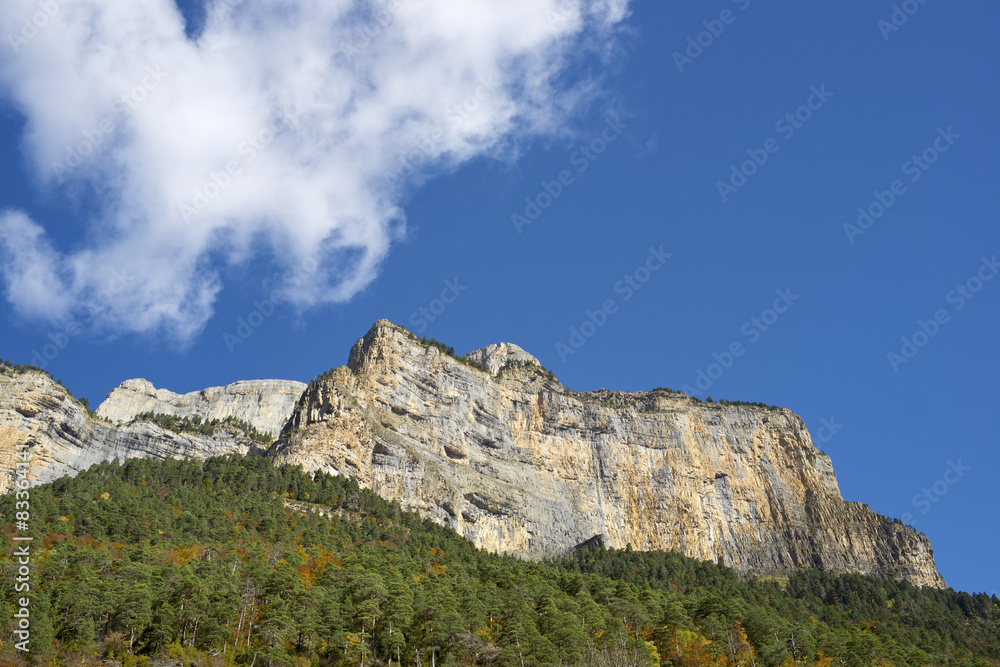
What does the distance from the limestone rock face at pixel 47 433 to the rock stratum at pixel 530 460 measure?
0.29m

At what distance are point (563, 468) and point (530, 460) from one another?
8.85 m

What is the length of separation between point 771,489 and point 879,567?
28.5m

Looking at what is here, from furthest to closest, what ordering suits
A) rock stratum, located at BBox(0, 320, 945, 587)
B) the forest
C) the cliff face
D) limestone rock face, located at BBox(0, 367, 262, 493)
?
the cliff face → rock stratum, located at BBox(0, 320, 945, 587) → limestone rock face, located at BBox(0, 367, 262, 493) → the forest

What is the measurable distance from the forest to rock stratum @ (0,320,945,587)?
18.5 meters

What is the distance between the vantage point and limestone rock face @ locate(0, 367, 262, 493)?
138375 mm

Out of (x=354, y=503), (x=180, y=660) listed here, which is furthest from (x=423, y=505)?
(x=180, y=660)

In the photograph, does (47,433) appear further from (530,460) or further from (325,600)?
(325,600)

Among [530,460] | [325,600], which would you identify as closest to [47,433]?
[530,460]

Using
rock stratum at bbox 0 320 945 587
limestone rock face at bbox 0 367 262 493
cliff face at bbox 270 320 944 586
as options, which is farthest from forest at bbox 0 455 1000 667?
limestone rock face at bbox 0 367 262 493

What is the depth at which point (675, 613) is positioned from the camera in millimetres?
85875

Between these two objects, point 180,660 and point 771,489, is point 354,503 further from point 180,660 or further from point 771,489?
point 771,489

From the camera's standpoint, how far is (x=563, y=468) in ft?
589

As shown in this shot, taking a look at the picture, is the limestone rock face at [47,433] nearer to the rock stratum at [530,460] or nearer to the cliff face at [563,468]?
the rock stratum at [530,460]

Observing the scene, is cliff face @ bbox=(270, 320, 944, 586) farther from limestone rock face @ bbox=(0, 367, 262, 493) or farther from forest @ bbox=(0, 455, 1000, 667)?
limestone rock face @ bbox=(0, 367, 262, 493)
